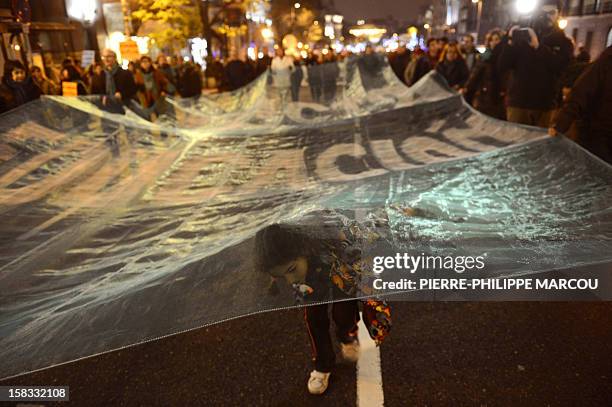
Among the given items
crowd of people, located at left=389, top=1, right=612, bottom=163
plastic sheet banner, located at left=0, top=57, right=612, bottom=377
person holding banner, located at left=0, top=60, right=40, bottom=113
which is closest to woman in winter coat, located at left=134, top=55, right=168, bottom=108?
person holding banner, located at left=0, top=60, right=40, bottom=113

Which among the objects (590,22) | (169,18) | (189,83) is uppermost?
(169,18)

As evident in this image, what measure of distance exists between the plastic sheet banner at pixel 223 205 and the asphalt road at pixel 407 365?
2.52 ft

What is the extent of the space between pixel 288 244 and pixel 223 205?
5.98 feet

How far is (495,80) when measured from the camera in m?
7.34

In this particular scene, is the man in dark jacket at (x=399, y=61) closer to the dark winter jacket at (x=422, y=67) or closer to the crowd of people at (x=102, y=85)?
the dark winter jacket at (x=422, y=67)

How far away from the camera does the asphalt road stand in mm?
2818

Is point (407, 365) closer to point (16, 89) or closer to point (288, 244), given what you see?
point (288, 244)

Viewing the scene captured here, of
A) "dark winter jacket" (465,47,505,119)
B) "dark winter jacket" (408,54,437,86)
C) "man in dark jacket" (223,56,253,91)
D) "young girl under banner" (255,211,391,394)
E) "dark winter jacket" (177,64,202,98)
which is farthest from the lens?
"man in dark jacket" (223,56,253,91)

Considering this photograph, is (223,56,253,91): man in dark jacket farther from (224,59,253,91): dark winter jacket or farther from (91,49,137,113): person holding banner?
(91,49,137,113): person holding banner

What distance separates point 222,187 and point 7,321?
2.68 meters

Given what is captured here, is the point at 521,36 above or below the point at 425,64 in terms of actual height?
above

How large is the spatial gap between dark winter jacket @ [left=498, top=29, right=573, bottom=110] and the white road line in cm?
432

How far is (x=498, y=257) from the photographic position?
8.20ft

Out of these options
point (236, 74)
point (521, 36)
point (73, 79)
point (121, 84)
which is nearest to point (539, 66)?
point (521, 36)
